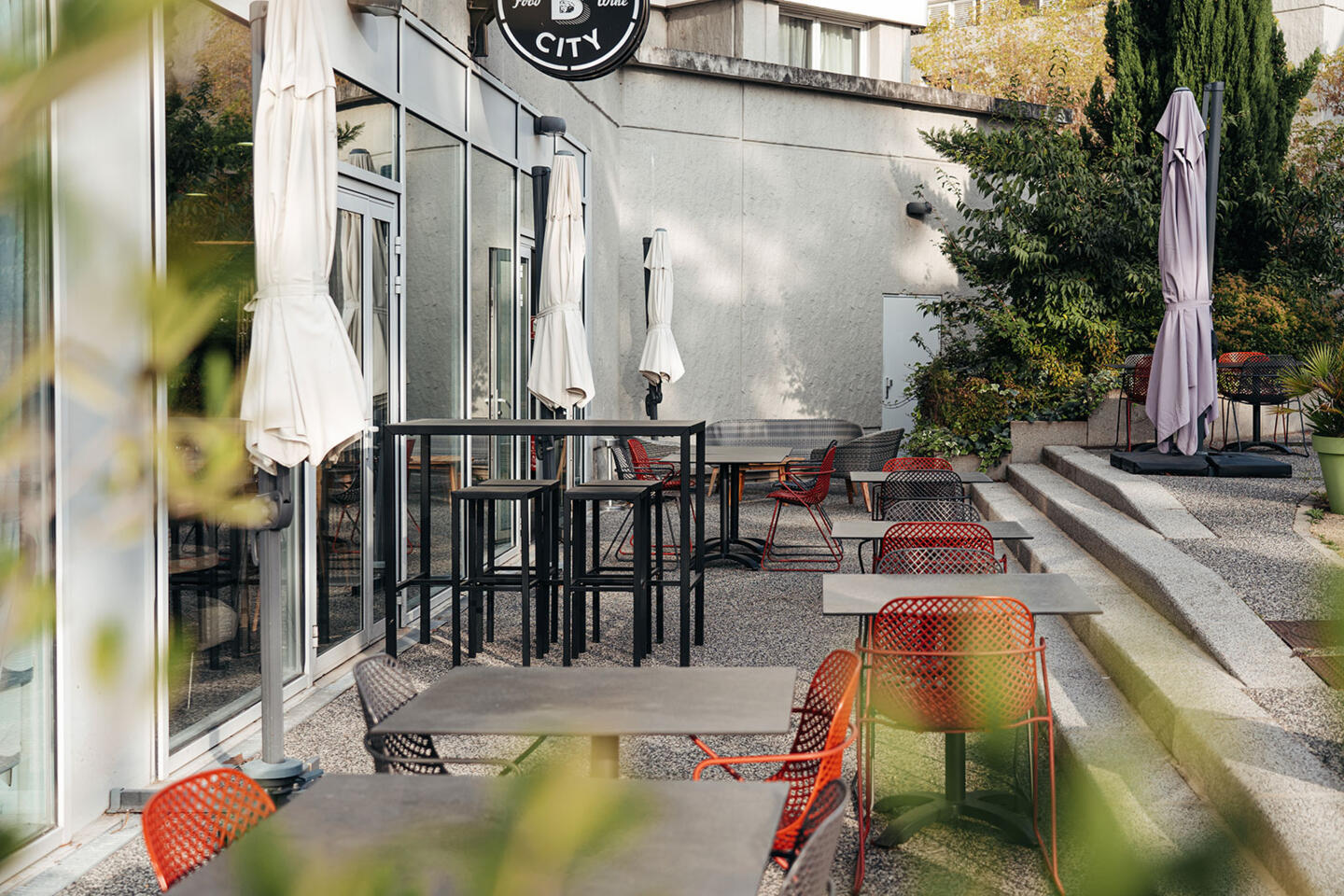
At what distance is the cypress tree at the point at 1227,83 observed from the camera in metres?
15.2

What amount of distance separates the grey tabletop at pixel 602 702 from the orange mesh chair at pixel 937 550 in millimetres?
1881

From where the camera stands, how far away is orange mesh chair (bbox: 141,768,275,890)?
8.36ft

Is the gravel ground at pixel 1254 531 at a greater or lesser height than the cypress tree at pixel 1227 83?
lesser

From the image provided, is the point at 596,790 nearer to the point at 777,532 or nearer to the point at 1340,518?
the point at 1340,518

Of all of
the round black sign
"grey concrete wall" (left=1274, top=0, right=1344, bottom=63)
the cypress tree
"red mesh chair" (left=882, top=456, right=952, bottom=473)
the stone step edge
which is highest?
"grey concrete wall" (left=1274, top=0, right=1344, bottom=63)

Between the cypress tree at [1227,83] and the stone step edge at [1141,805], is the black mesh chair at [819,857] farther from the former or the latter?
the cypress tree at [1227,83]

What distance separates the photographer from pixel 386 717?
354 cm

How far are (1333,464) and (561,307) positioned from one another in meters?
4.88

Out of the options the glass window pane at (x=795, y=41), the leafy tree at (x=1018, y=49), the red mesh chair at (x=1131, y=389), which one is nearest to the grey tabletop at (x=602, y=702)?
the red mesh chair at (x=1131, y=389)

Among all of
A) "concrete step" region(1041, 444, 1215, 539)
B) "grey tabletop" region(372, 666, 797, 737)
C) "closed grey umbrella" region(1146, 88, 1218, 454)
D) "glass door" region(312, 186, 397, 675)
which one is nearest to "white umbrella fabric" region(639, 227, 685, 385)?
"concrete step" region(1041, 444, 1215, 539)

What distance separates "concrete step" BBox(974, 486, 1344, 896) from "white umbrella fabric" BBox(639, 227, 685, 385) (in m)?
4.25

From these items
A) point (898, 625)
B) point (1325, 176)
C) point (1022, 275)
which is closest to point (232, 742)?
point (898, 625)

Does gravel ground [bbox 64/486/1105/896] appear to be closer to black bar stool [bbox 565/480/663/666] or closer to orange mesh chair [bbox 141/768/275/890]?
black bar stool [bbox 565/480/663/666]

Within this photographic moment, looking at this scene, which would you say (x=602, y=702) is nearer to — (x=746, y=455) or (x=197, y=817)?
(x=197, y=817)
